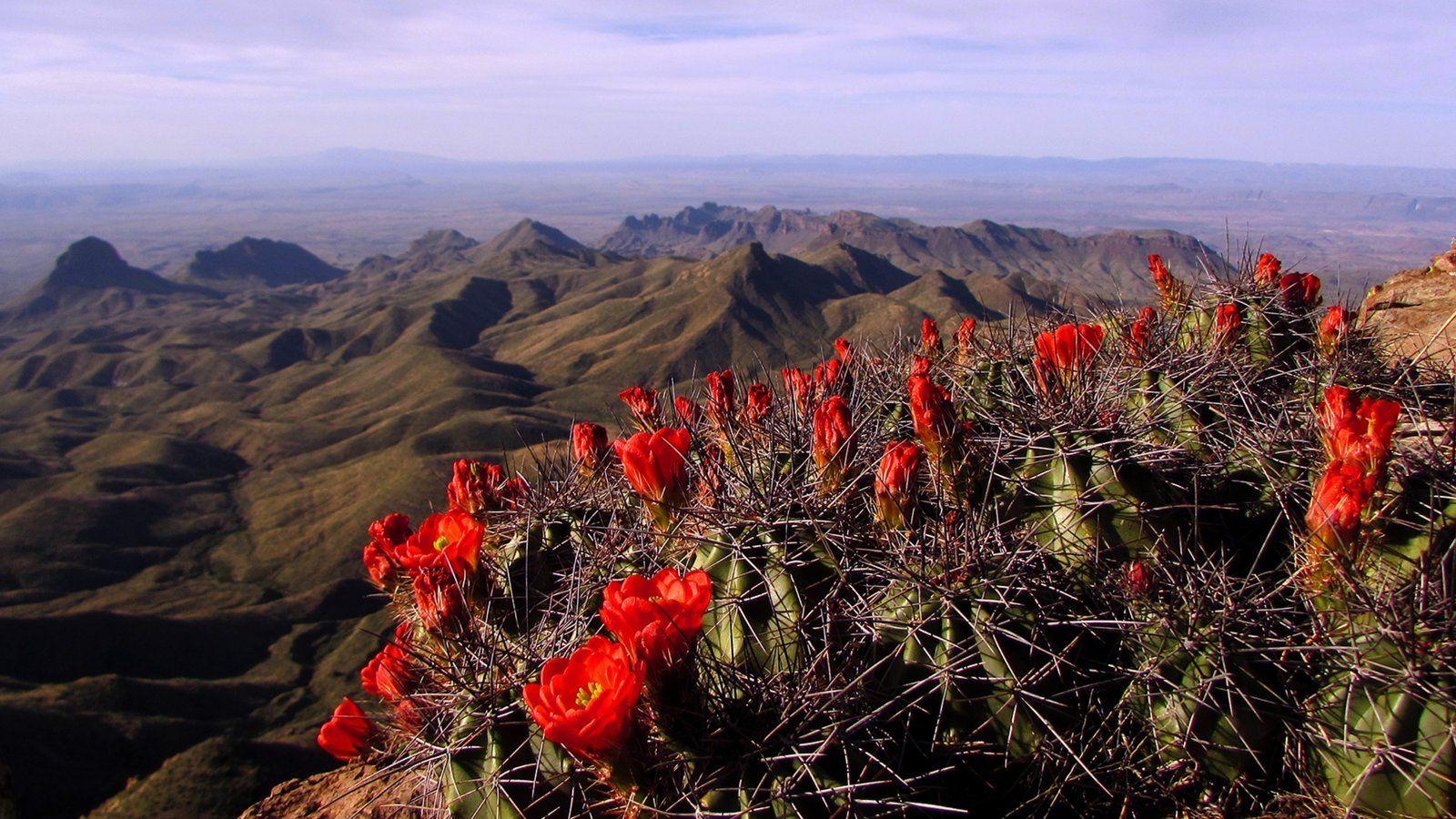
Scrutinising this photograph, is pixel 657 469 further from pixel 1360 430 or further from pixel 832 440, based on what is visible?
pixel 1360 430

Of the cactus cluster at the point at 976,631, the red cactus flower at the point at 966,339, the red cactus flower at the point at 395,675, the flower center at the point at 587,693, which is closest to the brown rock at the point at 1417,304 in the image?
the red cactus flower at the point at 966,339

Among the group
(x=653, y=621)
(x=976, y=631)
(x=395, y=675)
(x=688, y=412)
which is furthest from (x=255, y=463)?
(x=976, y=631)

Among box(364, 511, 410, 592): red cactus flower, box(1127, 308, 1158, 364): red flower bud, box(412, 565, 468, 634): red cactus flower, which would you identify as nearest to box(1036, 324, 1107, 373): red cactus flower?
box(1127, 308, 1158, 364): red flower bud

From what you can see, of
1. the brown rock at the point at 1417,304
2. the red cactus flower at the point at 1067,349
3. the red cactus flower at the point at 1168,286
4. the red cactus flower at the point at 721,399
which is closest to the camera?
the red cactus flower at the point at 1067,349

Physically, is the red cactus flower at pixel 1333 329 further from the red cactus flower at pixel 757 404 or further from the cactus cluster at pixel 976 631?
the red cactus flower at pixel 757 404

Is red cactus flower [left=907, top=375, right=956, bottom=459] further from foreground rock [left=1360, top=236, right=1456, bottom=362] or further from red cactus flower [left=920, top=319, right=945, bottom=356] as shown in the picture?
foreground rock [left=1360, top=236, right=1456, bottom=362]
